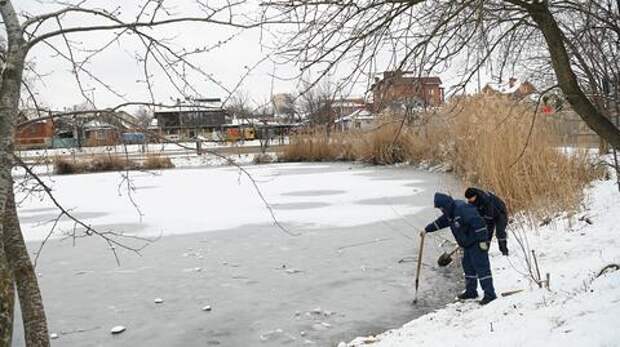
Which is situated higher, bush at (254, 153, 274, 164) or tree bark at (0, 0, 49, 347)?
tree bark at (0, 0, 49, 347)

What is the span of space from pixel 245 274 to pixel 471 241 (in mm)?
2912

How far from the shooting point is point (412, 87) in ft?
12.0

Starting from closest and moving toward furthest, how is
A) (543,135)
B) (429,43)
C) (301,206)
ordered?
(429,43) → (543,135) → (301,206)

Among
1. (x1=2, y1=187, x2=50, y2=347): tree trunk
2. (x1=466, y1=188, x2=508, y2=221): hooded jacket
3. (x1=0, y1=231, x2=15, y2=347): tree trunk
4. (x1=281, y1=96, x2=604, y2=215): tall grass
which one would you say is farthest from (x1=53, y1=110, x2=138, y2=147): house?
(x1=466, y1=188, x2=508, y2=221): hooded jacket

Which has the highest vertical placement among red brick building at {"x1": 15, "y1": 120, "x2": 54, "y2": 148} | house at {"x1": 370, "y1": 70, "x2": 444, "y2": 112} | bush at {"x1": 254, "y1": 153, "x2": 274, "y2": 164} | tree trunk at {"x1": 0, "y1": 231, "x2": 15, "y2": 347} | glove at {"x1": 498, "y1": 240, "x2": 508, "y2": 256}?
house at {"x1": 370, "y1": 70, "x2": 444, "y2": 112}

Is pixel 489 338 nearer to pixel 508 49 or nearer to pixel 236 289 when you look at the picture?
pixel 508 49

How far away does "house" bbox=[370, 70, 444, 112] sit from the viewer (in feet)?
11.4

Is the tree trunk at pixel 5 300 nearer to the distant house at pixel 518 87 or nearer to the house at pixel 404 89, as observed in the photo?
the house at pixel 404 89

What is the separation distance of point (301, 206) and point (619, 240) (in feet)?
26.0

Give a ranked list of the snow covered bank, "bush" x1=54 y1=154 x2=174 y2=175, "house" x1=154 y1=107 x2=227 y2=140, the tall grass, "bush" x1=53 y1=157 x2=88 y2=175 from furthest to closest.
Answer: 1. "bush" x1=54 y1=154 x2=174 y2=175
2. "bush" x1=53 y1=157 x2=88 y2=175
3. the tall grass
4. "house" x1=154 y1=107 x2=227 y2=140
5. the snow covered bank

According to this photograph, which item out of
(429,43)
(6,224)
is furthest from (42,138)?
(429,43)

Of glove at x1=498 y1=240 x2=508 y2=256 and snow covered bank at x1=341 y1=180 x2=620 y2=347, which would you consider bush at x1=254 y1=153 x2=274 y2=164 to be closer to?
snow covered bank at x1=341 y1=180 x2=620 y2=347

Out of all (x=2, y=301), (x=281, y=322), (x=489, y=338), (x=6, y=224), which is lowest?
(x=281, y=322)

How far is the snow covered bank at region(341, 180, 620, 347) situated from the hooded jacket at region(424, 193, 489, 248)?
23.6 inches
